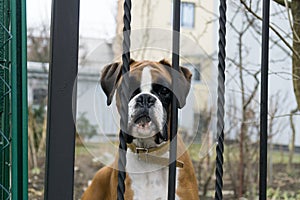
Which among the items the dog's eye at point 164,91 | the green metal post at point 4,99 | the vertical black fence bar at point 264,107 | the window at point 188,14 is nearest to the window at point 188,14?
the window at point 188,14

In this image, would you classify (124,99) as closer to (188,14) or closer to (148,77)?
(148,77)

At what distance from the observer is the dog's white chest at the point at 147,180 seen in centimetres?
190

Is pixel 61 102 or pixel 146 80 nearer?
pixel 61 102

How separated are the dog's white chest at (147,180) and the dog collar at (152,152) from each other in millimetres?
21

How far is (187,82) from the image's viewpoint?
6.05ft

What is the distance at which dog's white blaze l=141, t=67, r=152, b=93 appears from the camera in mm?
1772

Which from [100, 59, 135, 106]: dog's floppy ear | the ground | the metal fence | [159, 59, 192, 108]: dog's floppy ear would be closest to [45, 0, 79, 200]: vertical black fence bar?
the metal fence

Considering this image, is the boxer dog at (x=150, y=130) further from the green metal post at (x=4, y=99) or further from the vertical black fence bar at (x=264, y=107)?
the vertical black fence bar at (x=264, y=107)

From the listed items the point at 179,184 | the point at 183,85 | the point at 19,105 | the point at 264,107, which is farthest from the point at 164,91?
the point at 264,107

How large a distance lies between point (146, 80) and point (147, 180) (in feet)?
1.39

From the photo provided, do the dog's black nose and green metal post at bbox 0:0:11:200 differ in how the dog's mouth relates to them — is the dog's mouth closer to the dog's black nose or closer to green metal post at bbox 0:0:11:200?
the dog's black nose

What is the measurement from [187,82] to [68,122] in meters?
1.03

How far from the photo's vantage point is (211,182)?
4.57 metres

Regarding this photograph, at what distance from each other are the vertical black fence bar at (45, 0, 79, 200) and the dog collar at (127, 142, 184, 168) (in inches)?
39.9
